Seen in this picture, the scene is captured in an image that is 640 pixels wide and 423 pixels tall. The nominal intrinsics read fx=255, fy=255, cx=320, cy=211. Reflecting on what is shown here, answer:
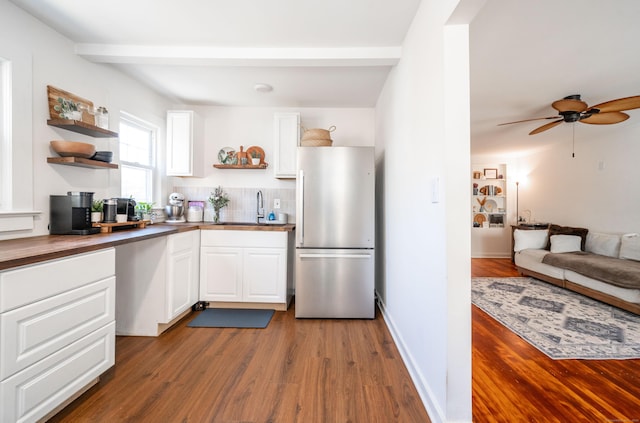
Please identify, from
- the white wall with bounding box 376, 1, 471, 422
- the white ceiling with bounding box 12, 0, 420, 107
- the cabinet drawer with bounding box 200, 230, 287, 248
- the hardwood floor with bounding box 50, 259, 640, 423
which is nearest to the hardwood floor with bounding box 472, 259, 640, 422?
the hardwood floor with bounding box 50, 259, 640, 423

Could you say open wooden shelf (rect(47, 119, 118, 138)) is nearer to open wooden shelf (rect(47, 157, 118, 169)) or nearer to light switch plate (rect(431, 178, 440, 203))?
open wooden shelf (rect(47, 157, 118, 169))

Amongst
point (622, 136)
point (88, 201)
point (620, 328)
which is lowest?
point (620, 328)

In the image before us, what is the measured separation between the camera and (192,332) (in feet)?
7.57

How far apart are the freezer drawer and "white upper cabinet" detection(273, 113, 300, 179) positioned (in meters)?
1.10

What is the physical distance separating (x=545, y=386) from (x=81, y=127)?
3744 mm

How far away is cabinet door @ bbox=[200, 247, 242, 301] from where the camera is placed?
2.72 meters

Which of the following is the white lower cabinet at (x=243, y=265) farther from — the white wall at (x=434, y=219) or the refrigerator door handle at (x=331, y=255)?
the white wall at (x=434, y=219)

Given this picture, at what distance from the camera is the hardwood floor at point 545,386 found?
4.69 feet

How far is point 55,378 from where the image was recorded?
129cm

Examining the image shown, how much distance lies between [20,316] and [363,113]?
344cm

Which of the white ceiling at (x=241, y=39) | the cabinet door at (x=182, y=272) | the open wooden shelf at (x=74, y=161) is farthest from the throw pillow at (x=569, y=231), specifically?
the open wooden shelf at (x=74, y=161)

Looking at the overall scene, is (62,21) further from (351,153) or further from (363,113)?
(363,113)

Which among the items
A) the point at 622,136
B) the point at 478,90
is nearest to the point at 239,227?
the point at 478,90

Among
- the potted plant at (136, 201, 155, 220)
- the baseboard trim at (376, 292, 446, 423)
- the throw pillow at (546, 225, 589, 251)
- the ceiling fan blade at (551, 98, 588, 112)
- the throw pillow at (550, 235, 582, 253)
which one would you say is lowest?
the baseboard trim at (376, 292, 446, 423)
